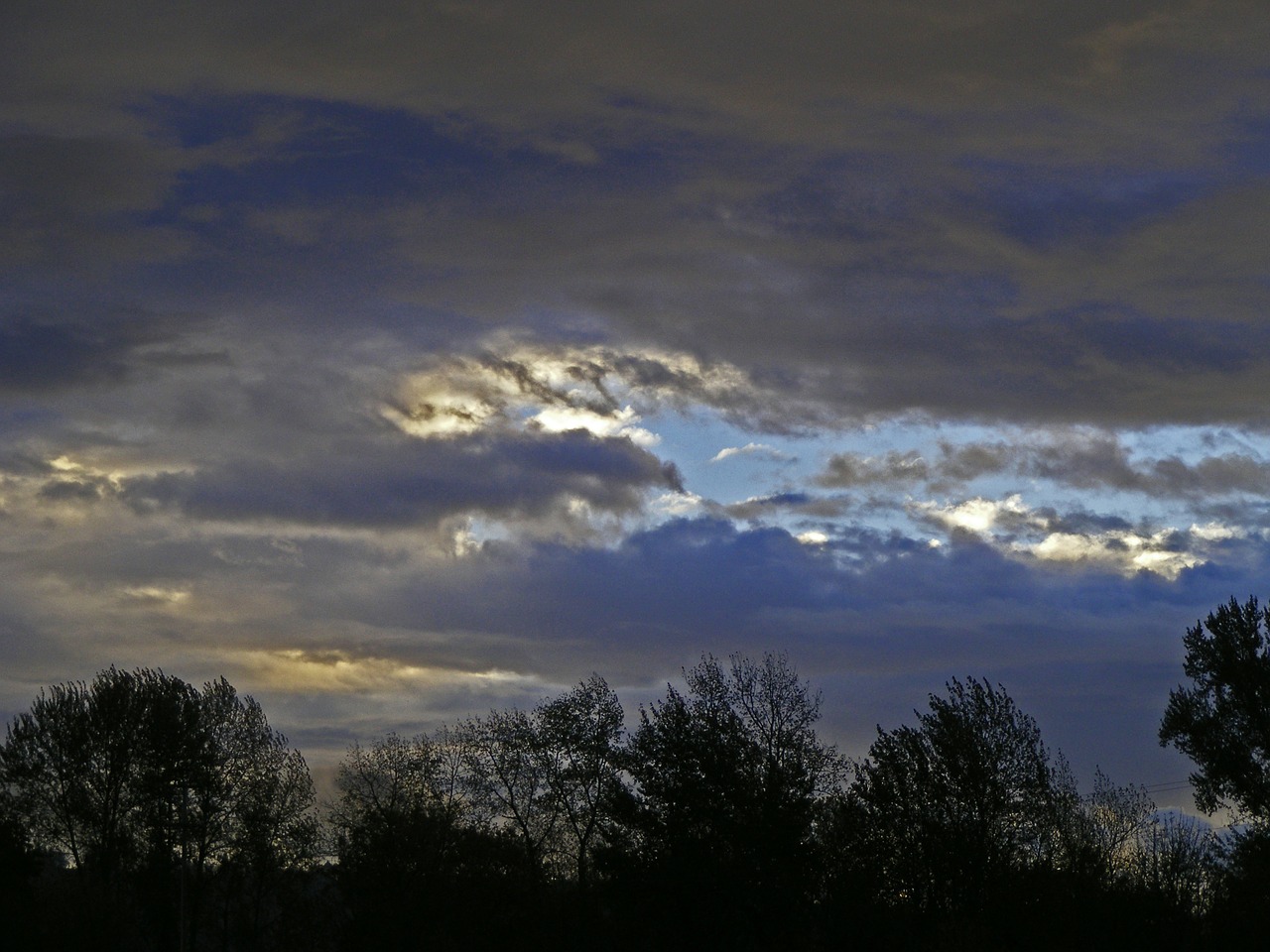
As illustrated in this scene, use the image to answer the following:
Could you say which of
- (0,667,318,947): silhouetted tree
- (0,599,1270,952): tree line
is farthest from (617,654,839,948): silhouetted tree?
(0,667,318,947): silhouetted tree

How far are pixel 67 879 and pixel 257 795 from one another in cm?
997

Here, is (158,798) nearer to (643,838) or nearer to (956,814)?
(643,838)

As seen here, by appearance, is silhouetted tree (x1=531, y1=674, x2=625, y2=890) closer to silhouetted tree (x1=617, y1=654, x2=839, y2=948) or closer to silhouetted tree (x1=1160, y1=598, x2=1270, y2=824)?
silhouetted tree (x1=617, y1=654, x2=839, y2=948)

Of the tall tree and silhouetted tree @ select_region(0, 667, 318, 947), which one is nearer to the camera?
the tall tree

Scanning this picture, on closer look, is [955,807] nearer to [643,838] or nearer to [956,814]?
[956,814]

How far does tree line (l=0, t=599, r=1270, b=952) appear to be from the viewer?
5025 cm

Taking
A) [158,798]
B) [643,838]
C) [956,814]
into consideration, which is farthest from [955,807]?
[158,798]

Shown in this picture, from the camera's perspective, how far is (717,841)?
173ft

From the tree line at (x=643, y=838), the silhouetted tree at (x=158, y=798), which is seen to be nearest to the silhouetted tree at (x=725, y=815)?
the tree line at (x=643, y=838)

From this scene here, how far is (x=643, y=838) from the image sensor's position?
183 feet

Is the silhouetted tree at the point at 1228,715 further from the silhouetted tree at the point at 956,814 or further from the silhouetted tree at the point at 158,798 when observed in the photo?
the silhouetted tree at the point at 158,798

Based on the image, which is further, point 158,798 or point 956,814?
point 158,798

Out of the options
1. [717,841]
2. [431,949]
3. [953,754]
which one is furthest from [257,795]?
[953,754]

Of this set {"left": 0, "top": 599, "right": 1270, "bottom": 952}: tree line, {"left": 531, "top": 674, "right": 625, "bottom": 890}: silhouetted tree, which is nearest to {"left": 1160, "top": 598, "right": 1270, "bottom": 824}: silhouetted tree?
{"left": 0, "top": 599, "right": 1270, "bottom": 952}: tree line
